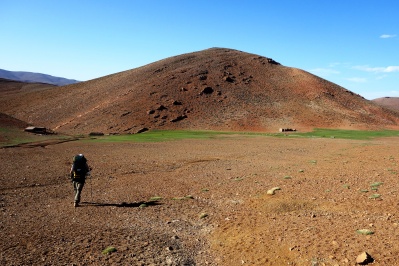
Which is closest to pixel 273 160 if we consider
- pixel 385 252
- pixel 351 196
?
Answer: pixel 351 196

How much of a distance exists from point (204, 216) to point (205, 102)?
215 feet

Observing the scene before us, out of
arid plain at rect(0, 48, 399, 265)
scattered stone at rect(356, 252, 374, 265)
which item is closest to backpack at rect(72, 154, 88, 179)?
arid plain at rect(0, 48, 399, 265)

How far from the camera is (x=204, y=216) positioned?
12.7 m

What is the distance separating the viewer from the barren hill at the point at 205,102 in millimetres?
69375

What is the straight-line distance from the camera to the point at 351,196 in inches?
552

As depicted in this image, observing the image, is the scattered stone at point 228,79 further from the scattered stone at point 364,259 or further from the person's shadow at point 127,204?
the scattered stone at point 364,259

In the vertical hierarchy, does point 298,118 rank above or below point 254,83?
below

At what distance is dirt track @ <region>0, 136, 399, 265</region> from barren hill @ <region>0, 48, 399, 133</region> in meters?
45.6

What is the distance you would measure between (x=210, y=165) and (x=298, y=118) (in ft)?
164

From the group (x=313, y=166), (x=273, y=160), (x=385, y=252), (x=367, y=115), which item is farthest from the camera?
(x=367, y=115)

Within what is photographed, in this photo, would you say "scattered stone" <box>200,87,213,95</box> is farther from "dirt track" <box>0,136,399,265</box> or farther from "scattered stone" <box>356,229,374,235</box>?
"scattered stone" <box>356,229,374,235</box>

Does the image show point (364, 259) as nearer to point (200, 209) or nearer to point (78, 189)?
point (200, 209)

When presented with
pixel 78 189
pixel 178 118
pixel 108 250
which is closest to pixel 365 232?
pixel 108 250

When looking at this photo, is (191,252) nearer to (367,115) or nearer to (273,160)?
(273,160)
